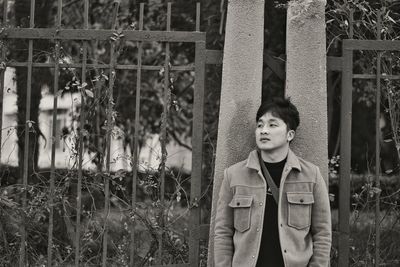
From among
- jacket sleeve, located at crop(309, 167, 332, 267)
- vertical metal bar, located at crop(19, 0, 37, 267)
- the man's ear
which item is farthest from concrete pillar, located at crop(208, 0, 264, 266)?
vertical metal bar, located at crop(19, 0, 37, 267)

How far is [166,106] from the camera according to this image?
4445 millimetres

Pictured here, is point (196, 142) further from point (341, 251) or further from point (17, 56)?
point (17, 56)

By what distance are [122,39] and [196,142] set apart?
0.95 meters

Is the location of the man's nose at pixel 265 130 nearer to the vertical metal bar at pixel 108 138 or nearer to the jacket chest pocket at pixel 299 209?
the jacket chest pocket at pixel 299 209

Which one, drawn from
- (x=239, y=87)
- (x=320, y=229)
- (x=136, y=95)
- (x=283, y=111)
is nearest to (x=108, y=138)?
(x=136, y=95)

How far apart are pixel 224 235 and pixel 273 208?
352 mm

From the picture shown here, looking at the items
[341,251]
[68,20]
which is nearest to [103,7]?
[68,20]

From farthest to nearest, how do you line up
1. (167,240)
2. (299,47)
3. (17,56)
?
(17,56), (167,240), (299,47)

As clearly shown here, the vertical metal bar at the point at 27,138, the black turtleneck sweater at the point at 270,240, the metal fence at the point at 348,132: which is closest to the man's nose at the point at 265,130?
the black turtleneck sweater at the point at 270,240

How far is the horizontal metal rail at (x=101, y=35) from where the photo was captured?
444cm

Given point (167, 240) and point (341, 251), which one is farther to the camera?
point (167, 240)

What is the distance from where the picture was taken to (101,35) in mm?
4477

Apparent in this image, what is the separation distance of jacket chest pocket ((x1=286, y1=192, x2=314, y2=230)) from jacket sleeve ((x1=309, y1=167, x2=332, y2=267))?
0.14 ft

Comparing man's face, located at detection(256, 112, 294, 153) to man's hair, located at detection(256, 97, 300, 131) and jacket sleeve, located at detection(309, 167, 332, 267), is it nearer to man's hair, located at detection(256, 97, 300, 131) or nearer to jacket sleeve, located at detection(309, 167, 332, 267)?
man's hair, located at detection(256, 97, 300, 131)
